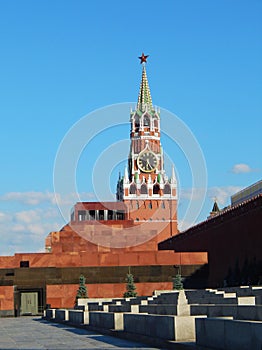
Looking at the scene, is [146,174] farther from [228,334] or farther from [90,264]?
[228,334]

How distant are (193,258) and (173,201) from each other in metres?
74.7

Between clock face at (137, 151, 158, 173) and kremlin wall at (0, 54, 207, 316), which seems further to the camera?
clock face at (137, 151, 158, 173)

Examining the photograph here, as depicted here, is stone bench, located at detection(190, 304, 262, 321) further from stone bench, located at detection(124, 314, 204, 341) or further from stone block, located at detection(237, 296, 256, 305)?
stone block, located at detection(237, 296, 256, 305)

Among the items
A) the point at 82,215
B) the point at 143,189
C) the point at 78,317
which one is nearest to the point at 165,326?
the point at 78,317

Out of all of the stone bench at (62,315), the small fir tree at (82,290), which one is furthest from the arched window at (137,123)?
the stone bench at (62,315)

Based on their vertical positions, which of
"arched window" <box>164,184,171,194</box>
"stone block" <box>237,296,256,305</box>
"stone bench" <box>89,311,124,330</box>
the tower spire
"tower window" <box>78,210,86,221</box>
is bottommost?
"stone bench" <box>89,311,124,330</box>

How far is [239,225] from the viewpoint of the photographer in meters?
47.8

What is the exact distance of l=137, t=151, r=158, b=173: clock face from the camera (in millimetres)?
132500

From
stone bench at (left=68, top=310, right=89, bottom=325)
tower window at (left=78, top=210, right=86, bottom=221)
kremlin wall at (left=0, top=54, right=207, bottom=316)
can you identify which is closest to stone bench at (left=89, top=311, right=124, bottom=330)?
stone bench at (left=68, top=310, right=89, bottom=325)

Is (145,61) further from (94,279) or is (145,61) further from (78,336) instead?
(78,336)


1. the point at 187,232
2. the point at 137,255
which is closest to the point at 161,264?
the point at 137,255

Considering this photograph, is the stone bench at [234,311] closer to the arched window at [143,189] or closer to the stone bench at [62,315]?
the stone bench at [62,315]

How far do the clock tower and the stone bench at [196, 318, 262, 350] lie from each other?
108 metres

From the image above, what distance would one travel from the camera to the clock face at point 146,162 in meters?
132
